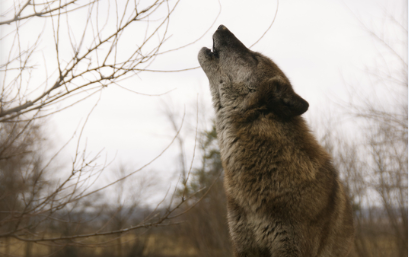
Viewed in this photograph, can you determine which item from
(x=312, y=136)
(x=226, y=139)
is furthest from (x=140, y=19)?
(x=312, y=136)

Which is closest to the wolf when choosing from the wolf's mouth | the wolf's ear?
the wolf's ear

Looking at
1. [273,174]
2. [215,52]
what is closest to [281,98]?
[273,174]

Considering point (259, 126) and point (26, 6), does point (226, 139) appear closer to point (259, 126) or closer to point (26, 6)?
point (259, 126)

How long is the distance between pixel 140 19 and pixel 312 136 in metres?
2.03

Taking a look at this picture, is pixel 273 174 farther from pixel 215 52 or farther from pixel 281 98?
pixel 215 52

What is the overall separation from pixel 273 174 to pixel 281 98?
78 cm

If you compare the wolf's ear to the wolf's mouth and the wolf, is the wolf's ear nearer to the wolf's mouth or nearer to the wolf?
the wolf

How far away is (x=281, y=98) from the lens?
3207mm

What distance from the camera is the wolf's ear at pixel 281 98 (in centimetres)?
313

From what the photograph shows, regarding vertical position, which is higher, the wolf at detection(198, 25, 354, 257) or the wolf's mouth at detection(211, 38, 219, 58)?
the wolf's mouth at detection(211, 38, 219, 58)

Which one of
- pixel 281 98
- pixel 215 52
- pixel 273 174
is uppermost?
pixel 215 52

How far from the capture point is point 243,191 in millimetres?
2998

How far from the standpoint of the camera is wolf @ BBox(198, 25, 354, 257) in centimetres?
275

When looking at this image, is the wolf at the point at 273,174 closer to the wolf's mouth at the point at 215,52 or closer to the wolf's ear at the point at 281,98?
the wolf's ear at the point at 281,98
